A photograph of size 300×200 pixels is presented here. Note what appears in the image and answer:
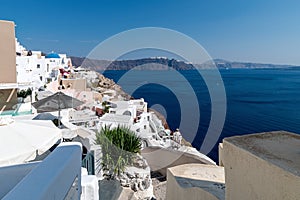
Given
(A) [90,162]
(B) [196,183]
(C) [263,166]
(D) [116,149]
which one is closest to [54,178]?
(C) [263,166]

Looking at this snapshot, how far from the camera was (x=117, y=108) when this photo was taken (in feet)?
48.6

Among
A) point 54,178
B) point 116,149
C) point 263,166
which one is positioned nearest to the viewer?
point 54,178

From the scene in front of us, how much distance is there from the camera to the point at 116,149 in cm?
666

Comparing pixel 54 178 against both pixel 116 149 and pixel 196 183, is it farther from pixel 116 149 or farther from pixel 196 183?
pixel 116 149

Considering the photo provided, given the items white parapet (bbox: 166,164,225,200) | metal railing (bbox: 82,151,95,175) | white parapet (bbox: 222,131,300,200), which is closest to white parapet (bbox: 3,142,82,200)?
white parapet (bbox: 222,131,300,200)

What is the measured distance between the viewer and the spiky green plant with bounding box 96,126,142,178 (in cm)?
654

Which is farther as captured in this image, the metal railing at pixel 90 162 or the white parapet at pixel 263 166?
the metal railing at pixel 90 162

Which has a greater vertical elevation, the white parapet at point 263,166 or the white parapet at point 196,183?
the white parapet at point 263,166

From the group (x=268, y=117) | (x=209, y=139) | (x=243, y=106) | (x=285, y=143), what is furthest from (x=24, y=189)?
(x=243, y=106)

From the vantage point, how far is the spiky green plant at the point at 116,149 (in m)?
6.54

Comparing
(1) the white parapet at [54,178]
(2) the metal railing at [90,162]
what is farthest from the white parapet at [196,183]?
(2) the metal railing at [90,162]

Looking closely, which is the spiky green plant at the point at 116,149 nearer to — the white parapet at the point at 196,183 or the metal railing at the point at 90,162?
the metal railing at the point at 90,162

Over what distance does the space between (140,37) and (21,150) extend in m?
10.1

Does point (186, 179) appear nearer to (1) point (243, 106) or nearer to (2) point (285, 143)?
(2) point (285, 143)
